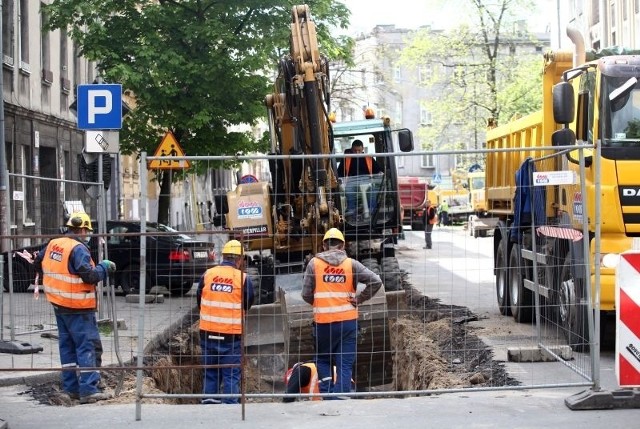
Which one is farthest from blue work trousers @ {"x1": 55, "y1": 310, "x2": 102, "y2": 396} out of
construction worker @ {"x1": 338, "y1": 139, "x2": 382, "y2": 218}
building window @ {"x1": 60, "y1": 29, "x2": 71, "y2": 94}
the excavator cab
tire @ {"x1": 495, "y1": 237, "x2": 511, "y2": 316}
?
building window @ {"x1": 60, "y1": 29, "x2": 71, "y2": 94}

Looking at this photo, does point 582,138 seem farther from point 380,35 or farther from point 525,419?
point 380,35

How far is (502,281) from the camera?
58.7 feet

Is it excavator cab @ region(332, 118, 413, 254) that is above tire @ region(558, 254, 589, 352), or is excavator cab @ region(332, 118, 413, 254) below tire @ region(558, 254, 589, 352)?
above

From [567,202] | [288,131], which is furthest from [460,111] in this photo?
[567,202]

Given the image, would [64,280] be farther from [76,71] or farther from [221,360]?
[76,71]

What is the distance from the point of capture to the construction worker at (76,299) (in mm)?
10914

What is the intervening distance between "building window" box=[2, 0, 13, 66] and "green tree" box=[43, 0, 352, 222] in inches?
129

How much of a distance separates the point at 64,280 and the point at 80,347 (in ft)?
2.06

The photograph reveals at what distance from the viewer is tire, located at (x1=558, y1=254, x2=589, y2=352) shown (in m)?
10.4

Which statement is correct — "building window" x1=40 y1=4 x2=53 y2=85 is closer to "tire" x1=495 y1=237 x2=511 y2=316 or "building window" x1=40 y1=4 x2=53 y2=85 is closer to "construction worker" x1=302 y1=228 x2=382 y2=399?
"tire" x1=495 y1=237 x2=511 y2=316

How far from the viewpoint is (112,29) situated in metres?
25.1

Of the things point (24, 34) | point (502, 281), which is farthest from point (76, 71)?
point (502, 281)

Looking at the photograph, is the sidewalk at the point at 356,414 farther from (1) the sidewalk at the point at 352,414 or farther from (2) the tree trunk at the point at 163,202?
(2) the tree trunk at the point at 163,202

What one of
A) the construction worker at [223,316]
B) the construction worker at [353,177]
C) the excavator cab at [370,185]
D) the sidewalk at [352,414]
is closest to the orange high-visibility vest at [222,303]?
the construction worker at [223,316]
